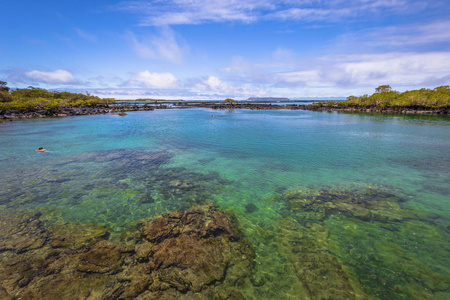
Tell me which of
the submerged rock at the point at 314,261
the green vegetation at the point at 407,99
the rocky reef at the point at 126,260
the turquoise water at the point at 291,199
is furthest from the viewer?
the green vegetation at the point at 407,99

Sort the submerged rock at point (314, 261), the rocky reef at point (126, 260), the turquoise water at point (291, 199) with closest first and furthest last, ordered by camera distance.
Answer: the rocky reef at point (126, 260), the submerged rock at point (314, 261), the turquoise water at point (291, 199)

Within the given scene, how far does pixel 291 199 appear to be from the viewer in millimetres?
13180

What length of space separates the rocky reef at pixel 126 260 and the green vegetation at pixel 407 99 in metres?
106

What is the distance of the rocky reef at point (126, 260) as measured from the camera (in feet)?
21.7

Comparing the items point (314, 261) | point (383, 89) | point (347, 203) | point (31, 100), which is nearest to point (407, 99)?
point (383, 89)

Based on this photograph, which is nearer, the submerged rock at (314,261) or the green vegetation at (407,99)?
the submerged rock at (314,261)

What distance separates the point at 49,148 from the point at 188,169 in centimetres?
2228

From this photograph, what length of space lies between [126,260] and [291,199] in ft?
33.3

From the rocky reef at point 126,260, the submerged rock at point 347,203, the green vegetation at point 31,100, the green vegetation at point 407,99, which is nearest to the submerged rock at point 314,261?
the submerged rock at point 347,203

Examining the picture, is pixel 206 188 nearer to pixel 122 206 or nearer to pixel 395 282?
pixel 122 206

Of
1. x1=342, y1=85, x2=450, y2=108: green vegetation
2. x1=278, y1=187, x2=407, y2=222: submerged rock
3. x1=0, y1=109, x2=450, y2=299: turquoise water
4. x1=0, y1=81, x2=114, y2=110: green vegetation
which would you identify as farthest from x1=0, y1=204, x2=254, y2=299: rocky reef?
x1=342, y1=85, x2=450, y2=108: green vegetation

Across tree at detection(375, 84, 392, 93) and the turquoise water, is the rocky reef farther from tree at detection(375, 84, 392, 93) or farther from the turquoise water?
tree at detection(375, 84, 392, 93)

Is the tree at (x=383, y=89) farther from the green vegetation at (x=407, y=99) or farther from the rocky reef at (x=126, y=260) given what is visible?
the rocky reef at (x=126, y=260)

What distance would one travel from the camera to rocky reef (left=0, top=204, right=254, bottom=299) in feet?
21.7
